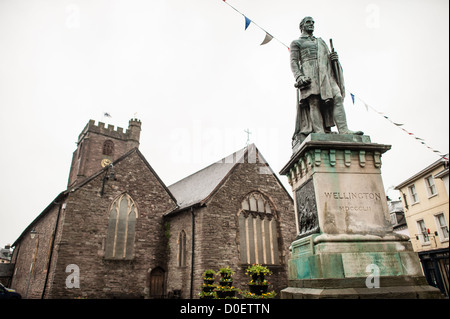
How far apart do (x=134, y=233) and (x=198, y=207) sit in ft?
14.0

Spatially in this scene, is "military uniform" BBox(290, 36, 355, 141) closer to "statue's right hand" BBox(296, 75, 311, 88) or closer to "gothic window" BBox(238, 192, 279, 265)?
"statue's right hand" BBox(296, 75, 311, 88)

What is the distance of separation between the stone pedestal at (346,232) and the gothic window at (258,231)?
12.9m

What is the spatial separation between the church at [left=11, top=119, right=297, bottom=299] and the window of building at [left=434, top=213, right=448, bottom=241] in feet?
28.2

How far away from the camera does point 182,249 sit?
17.1 m

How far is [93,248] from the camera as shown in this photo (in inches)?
615

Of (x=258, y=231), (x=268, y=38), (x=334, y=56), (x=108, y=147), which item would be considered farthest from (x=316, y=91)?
(x=108, y=147)

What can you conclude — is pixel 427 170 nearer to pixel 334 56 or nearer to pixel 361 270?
pixel 334 56

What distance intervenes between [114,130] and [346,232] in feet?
120

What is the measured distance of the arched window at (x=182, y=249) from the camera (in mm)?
16728

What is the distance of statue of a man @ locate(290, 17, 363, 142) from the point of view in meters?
5.03

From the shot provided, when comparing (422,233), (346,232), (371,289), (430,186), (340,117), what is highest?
(430,186)

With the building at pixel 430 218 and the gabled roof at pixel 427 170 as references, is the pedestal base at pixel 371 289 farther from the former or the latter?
the building at pixel 430 218
